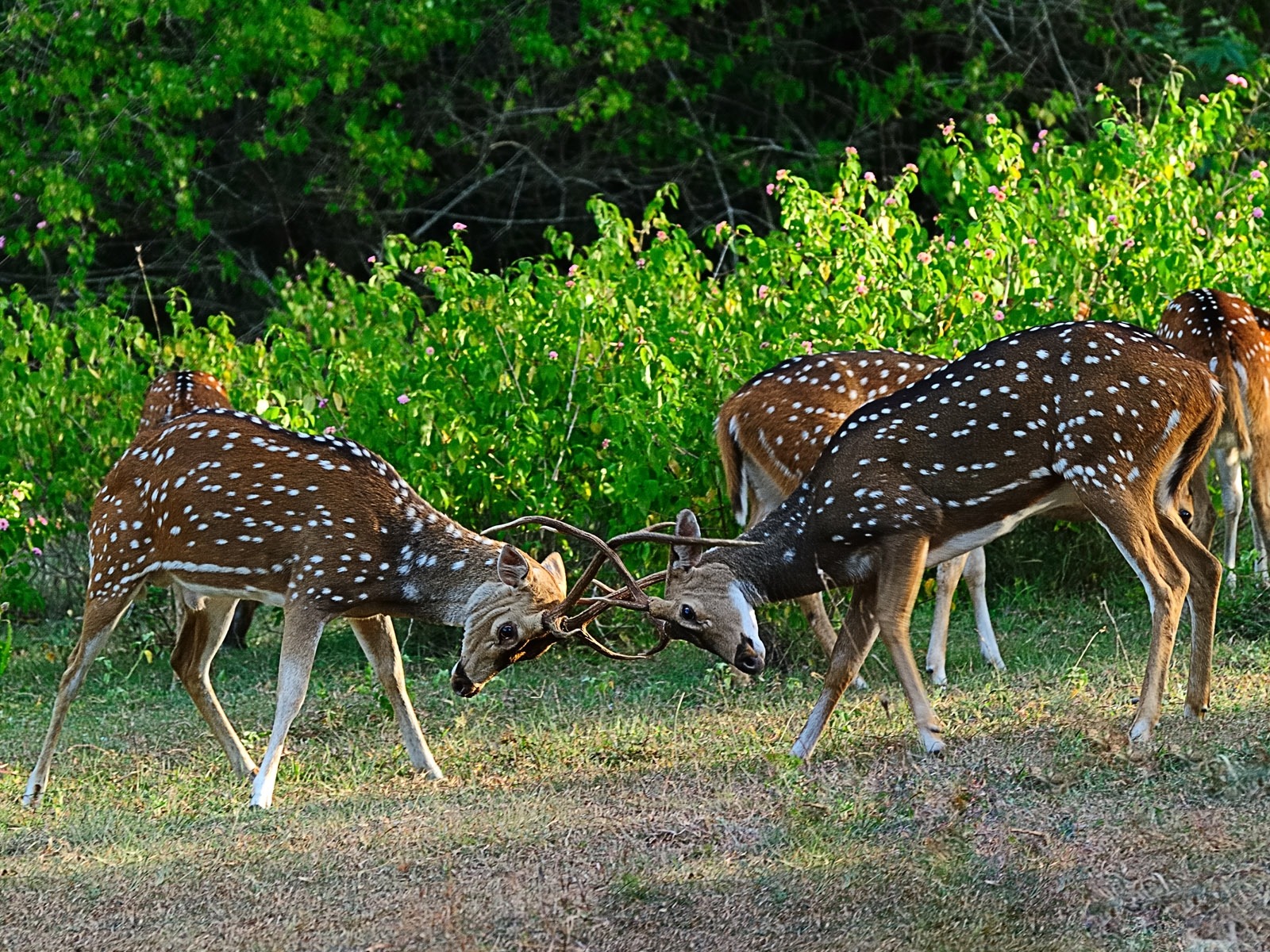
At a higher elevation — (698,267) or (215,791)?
(698,267)

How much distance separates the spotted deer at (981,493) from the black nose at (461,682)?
79 centimetres

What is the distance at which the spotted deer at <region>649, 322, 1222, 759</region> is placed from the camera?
6.41m

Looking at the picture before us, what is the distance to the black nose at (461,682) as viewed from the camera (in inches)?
265

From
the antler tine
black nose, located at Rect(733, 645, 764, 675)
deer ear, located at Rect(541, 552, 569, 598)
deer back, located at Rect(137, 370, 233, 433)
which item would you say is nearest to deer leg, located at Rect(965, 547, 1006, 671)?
black nose, located at Rect(733, 645, 764, 675)

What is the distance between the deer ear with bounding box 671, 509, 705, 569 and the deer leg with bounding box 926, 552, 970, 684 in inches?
64.0

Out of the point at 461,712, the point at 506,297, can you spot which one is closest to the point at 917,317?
the point at 506,297

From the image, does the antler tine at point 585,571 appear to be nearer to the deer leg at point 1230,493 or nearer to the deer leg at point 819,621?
the deer leg at point 819,621

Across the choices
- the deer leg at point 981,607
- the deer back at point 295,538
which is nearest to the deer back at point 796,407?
the deer leg at point 981,607

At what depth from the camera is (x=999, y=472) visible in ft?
21.4

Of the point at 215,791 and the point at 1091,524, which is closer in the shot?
the point at 215,791

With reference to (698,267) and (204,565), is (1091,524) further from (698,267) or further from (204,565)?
(204,565)

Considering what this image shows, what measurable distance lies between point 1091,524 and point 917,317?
4.83 feet

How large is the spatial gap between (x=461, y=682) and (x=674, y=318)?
9.39 feet

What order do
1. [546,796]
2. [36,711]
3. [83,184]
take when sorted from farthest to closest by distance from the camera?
[83,184] → [36,711] → [546,796]
